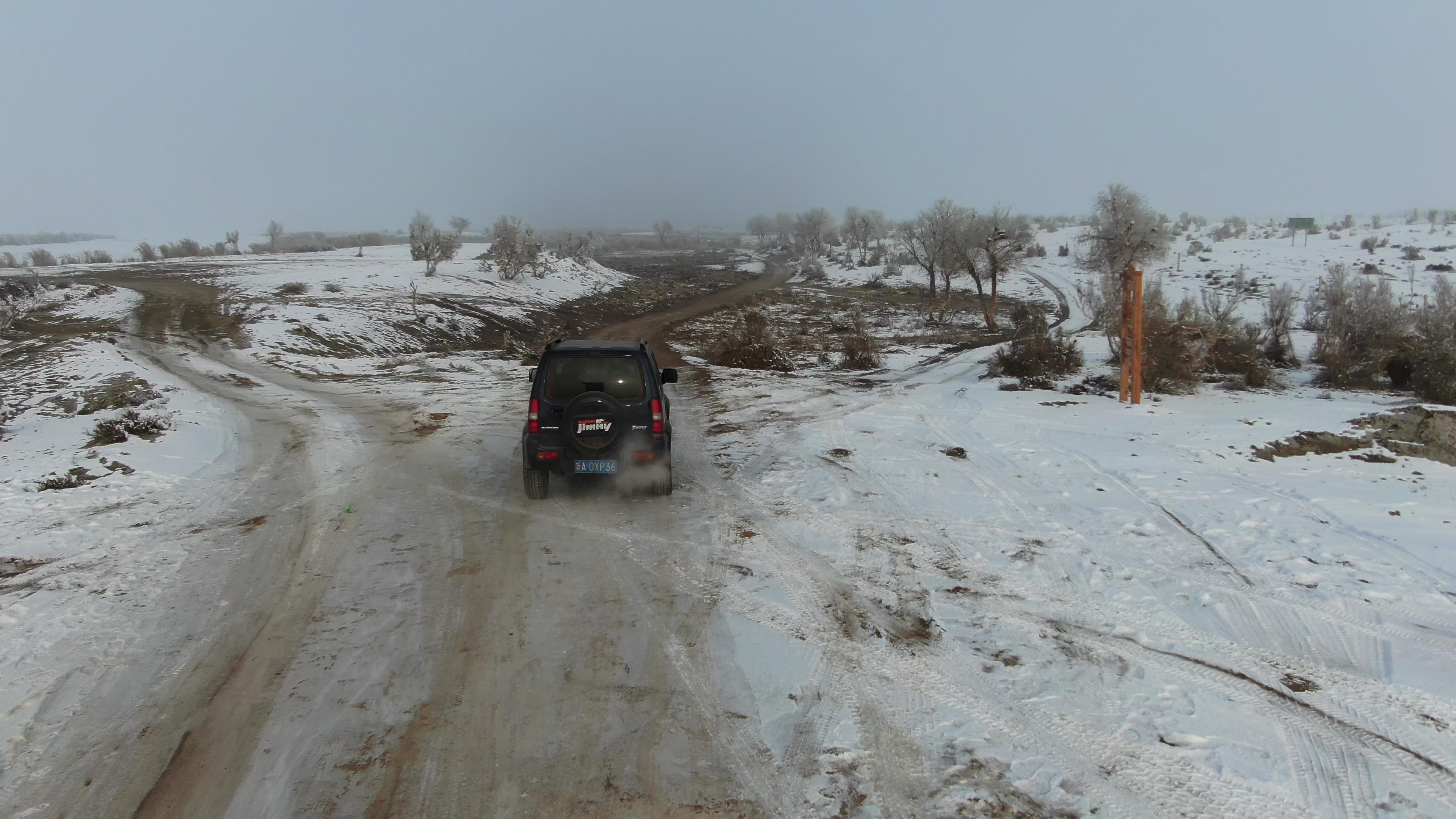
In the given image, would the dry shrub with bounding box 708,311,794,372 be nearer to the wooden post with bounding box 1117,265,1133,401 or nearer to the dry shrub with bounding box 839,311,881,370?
the dry shrub with bounding box 839,311,881,370

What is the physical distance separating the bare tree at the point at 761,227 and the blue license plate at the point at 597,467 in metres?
150

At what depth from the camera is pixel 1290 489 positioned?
8289 mm

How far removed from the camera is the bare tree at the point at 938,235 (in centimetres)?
4003

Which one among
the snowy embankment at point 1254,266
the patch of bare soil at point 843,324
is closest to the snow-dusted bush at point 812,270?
the snowy embankment at point 1254,266

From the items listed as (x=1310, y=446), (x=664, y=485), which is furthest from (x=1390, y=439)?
(x=664, y=485)

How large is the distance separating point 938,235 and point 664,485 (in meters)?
37.4

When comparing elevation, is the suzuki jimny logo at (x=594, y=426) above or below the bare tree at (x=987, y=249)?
below

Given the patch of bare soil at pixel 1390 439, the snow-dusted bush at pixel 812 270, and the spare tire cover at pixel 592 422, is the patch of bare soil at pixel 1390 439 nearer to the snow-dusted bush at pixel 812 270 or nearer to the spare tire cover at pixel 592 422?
the spare tire cover at pixel 592 422

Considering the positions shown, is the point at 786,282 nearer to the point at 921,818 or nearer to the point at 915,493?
the point at 915,493

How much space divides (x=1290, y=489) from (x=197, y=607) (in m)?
11.4

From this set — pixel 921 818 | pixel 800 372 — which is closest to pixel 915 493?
pixel 921 818

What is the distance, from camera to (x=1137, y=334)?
12695mm

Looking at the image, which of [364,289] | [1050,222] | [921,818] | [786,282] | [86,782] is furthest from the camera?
[1050,222]

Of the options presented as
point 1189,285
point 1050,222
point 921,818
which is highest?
point 1050,222
